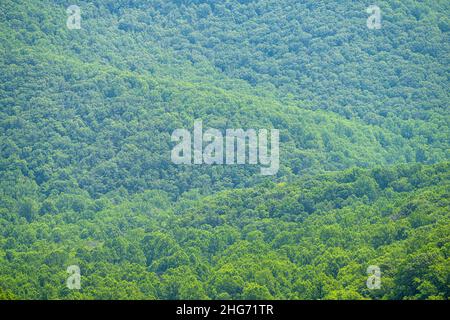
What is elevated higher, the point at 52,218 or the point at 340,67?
the point at 340,67

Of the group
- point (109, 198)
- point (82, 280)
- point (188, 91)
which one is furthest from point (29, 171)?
point (82, 280)

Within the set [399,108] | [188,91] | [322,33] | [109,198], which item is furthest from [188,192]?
[322,33]

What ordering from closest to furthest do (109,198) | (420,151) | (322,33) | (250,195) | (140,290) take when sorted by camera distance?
(140,290) < (250,195) < (109,198) < (420,151) < (322,33)

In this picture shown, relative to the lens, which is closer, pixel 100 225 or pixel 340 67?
pixel 100 225

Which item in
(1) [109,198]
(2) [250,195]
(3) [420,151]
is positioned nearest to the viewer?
(2) [250,195]

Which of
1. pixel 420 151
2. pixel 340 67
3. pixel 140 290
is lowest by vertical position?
pixel 140 290

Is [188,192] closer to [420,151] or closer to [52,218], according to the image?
[52,218]
